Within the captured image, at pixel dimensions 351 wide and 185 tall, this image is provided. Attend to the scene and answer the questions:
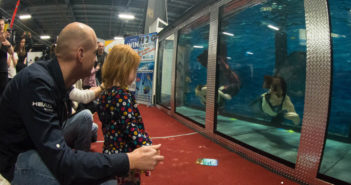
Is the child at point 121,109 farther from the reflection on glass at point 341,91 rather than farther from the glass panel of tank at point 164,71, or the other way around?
the glass panel of tank at point 164,71

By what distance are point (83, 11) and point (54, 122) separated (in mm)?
16493

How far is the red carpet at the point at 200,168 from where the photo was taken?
6.53 feet

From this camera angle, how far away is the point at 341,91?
30.0 ft

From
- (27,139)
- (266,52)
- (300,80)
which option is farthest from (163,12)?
(266,52)

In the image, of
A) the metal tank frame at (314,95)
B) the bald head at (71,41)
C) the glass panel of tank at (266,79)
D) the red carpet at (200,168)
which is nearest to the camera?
the bald head at (71,41)

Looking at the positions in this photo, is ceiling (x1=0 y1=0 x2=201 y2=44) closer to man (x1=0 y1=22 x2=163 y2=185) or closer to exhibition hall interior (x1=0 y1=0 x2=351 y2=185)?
exhibition hall interior (x1=0 y1=0 x2=351 y2=185)

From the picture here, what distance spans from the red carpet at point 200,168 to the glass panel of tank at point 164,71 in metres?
3.57

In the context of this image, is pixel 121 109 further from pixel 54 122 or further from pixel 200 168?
pixel 200 168

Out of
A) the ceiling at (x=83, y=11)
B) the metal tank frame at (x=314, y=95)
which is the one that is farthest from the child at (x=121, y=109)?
the ceiling at (x=83, y=11)

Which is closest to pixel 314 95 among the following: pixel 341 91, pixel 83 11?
pixel 341 91

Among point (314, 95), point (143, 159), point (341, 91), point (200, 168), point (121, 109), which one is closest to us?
point (143, 159)

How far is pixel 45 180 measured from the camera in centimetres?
85

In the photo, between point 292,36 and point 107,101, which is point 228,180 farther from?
point 292,36

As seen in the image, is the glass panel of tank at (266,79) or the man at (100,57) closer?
the glass panel of tank at (266,79)
